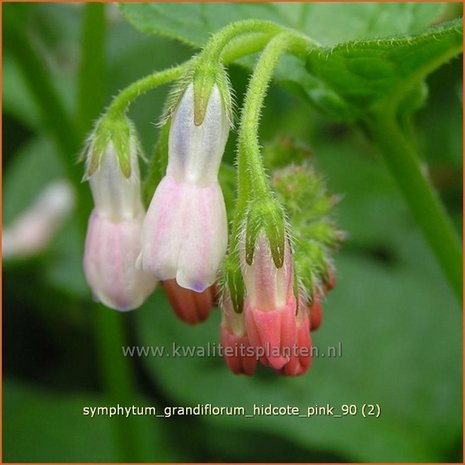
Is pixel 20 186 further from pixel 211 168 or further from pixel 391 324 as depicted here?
pixel 211 168

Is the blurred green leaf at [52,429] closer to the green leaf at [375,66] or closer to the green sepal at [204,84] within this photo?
the green leaf at [375,66]

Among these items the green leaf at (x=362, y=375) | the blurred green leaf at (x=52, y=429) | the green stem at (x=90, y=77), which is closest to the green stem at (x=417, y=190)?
the green leaf at (x=362, y=375)

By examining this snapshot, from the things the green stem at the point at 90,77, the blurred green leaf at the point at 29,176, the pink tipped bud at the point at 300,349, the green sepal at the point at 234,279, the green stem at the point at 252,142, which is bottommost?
the pink tipped bud at the point at 300,349

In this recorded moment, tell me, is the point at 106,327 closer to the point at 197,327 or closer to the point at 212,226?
the point at 197,327

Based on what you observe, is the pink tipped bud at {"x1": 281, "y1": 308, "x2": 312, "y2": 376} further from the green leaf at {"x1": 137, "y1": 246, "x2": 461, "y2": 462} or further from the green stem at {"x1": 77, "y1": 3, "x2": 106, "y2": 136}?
the green stem at {"x1": 77, "y1": 3, "x2": 106, "y2": 136}

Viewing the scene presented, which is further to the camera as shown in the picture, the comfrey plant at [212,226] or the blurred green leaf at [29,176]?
the blurred green leaf at [29,176]

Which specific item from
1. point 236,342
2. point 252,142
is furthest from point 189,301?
point 252,142
